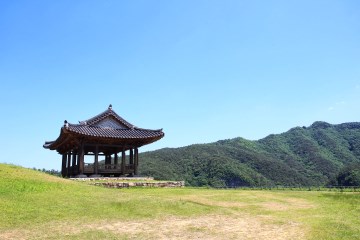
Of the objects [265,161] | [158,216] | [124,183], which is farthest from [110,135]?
[265,161]

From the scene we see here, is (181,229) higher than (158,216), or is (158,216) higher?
(158,216)

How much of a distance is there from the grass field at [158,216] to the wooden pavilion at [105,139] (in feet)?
34.9

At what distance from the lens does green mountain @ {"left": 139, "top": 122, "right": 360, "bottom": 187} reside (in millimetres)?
84875

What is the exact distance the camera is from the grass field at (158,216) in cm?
1027

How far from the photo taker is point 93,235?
390 inches

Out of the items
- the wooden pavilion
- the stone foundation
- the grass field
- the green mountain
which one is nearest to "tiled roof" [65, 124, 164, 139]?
the wooden pavilion

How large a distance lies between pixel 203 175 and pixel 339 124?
278ft

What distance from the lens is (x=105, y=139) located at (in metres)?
29.3

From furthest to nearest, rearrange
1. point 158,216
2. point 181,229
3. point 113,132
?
point 113,132 → point 158,216 → point 181,229

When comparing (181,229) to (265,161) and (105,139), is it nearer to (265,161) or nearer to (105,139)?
(105,139)

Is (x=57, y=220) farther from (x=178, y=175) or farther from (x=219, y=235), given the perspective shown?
(x=178, y=175)

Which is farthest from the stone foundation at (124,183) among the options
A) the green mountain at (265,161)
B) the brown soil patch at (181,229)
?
the green mountain at (265,161)

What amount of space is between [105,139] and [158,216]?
1753 centimetres

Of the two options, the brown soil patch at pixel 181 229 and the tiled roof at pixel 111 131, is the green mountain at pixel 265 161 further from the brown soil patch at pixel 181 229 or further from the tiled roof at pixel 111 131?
the brown soil patch at pixel 181 229
